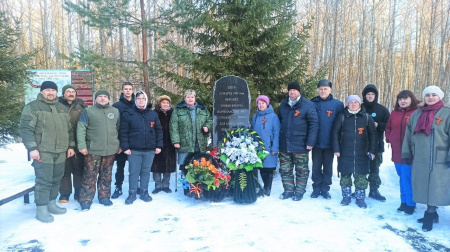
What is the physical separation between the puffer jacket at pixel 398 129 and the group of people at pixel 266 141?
15 millimetres

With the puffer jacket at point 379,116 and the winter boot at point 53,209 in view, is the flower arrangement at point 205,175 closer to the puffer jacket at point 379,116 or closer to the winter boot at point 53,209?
the winter boot at point 53,209

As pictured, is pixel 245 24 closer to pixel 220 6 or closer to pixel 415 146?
pixel 220 6

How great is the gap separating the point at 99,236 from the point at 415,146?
433 cm

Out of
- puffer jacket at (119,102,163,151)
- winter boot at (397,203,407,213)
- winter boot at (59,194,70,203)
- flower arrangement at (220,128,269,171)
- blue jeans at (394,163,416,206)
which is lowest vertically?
winter boot at (397,203,407,213)

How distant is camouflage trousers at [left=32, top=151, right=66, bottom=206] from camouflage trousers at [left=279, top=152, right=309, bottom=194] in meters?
3.57

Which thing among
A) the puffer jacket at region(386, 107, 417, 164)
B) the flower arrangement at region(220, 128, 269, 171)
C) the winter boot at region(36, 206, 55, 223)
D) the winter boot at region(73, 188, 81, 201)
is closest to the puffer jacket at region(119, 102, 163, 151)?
the winter boot at region(73, 188, 81, 201)

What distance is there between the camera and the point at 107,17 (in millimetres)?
7305

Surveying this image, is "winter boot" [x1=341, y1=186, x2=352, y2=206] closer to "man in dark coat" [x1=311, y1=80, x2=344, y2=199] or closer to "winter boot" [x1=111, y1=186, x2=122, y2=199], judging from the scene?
"man in dark coat" [x1=311, y1=80, x2=344, y2=199]

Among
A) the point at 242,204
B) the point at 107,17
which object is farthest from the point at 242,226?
the point at 107,17

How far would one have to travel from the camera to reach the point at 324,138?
5199mm

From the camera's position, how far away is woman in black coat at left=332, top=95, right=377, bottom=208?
491 cm

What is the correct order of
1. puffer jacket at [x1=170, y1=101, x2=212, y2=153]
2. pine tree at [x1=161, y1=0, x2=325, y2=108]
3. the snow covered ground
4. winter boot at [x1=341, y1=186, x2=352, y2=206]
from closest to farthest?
the snow covered ground → winter boot at [x1=341, y1=186, x2=352, y2=206] → puffer jacket at [x1=170, y1=101, x2=212, y2=153] → pine tree at [x1=161, y1=0, x2=325, y2=108]

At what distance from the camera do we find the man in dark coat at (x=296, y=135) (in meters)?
5.09

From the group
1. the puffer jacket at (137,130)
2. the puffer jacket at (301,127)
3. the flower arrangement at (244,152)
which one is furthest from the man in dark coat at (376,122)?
the puffer jacket at (137,130)
